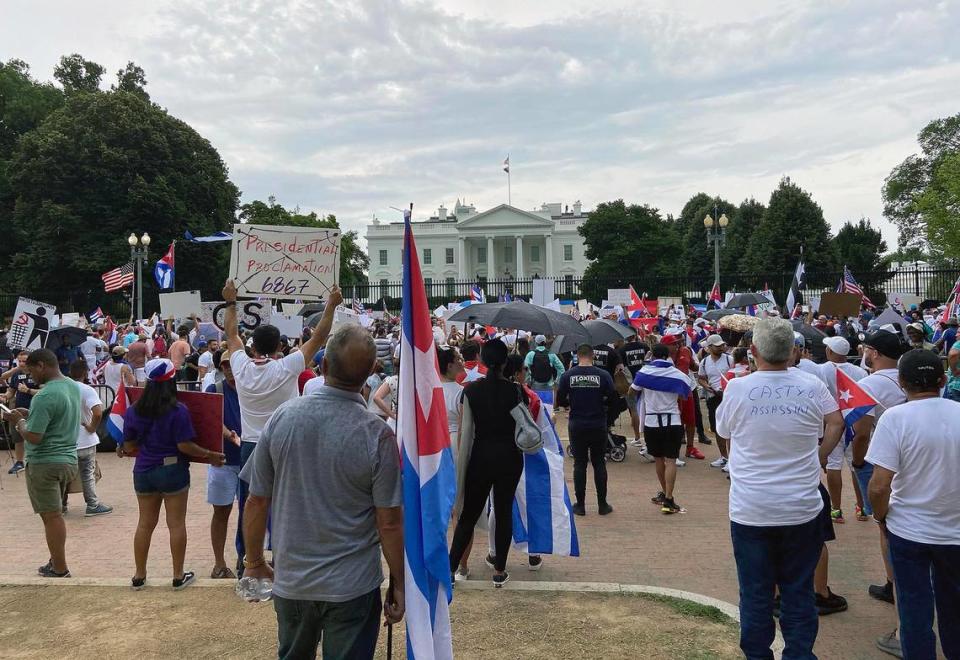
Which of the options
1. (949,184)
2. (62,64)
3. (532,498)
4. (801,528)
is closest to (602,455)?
(532,498)

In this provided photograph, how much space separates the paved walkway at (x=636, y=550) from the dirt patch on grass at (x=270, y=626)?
652 millimetres

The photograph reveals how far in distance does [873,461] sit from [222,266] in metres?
42.5

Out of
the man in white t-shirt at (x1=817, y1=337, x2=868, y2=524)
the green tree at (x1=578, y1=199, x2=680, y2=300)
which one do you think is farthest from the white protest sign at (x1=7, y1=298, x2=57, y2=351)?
the green tree at (x1=578, y1=199, x2=680, y2=300)

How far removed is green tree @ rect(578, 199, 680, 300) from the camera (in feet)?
246

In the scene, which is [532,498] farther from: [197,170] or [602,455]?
[197,170]

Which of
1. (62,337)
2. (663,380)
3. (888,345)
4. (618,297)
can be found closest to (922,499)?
(888,345)

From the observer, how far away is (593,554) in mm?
6336

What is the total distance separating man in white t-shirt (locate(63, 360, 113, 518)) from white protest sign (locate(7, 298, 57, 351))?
363 cm

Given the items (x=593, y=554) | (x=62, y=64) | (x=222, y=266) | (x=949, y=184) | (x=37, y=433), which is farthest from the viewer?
(x=62, y=64)

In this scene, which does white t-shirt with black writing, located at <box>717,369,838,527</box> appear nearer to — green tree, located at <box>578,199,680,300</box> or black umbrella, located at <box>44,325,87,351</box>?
black umbrella, located at <box>44,325,87,351</box>

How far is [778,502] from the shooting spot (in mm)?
3701

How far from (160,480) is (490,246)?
90336 millimetres

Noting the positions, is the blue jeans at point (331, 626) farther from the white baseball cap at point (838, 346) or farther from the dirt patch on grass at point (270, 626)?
the white baseball cap at point (838, 346)

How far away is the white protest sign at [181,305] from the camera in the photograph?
17734mm
